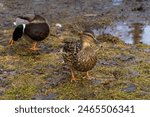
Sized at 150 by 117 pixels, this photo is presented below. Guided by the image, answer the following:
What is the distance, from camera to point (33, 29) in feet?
30.5

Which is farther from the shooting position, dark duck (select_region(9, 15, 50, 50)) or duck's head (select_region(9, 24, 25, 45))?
duck's head (select_region(9, 24, 25, 45))

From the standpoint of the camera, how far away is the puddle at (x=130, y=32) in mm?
10617

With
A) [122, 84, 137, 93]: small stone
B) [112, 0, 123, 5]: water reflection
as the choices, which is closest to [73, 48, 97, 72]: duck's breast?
[122, 84, 137, 93]: small stone

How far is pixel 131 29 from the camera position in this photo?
463 inches

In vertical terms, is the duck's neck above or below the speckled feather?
above

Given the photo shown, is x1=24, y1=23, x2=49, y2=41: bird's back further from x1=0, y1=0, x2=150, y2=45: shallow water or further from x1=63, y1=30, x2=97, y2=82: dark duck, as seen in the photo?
x1=0, y1=0, x2=150, y2=45: shallow water

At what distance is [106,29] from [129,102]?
538 cm

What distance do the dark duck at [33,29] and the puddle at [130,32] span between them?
6.64 ft

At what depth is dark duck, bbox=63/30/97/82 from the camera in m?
7.14

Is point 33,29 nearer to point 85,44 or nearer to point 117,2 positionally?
point 85,44

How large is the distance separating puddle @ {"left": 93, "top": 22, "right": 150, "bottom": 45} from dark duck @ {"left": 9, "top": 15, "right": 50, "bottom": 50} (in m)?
2.02

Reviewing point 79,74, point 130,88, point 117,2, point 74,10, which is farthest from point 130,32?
point 130,88

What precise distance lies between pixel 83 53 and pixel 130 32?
440 cm

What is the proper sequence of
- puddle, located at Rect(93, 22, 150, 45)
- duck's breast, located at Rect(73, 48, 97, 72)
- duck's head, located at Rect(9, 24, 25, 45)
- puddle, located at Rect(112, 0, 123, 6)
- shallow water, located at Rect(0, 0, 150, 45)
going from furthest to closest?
puddle, located at Rect(112, 0, 123, 6), shallow water, located at Rect(0, 0, 150, 45), puddle, located at Rect(93, 22, 150, 45), duck's head, located at Rect(9, 24, 25, 45), duck's breast, located at Rect(73, 48, 97, 72)
